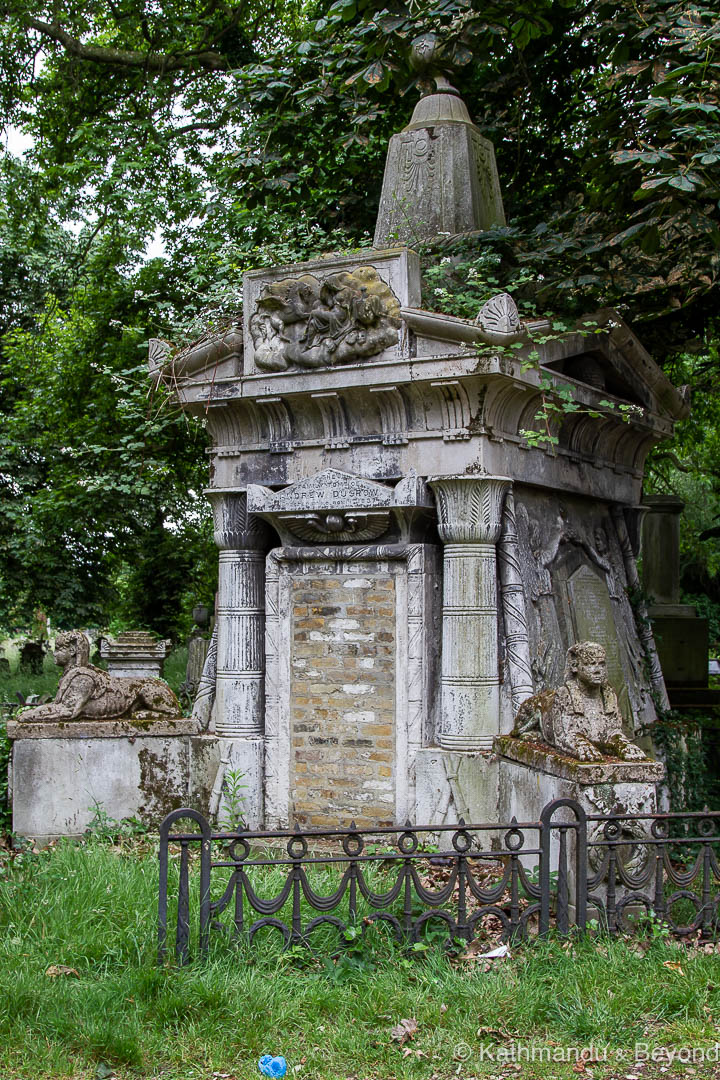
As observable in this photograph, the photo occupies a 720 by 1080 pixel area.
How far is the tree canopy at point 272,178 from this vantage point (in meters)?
8.67

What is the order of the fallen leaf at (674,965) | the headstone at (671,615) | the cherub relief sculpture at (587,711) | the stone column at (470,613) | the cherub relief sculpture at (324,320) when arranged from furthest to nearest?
the headstone at (671,615) → the cherub relief sculpture at (324,320) → the stone column at (470,613) → the cherub relief sculpture at (587,711) → the fallen leaf at (674,965)

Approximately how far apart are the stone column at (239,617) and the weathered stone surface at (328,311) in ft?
3.99

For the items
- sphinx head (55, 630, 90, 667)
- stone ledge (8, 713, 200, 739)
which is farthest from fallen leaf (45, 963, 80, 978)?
sphinx head (55, 630, 90, 667)

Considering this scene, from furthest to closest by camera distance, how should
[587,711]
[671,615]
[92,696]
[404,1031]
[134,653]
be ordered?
[134,653], [671,615], [92,696], [587,711], [404,1031]

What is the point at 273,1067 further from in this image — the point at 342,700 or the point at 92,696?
the point at 92,696

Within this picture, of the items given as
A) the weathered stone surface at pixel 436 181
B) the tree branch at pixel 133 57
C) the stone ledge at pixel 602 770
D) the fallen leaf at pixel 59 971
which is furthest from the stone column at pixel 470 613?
the tree branch at pixel 133 57

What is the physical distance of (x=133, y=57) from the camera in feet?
47.6

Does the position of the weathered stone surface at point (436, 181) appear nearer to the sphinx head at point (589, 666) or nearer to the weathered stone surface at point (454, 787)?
the sphinx head at point (589, 666)

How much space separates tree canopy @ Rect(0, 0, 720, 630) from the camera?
8672mm

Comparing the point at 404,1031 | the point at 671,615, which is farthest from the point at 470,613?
the point at 671,615

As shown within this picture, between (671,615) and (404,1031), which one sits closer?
(404,1031)

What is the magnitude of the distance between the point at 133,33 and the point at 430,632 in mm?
10924

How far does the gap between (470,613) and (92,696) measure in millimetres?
3102

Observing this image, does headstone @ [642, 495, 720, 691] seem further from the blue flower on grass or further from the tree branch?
the tree branch
